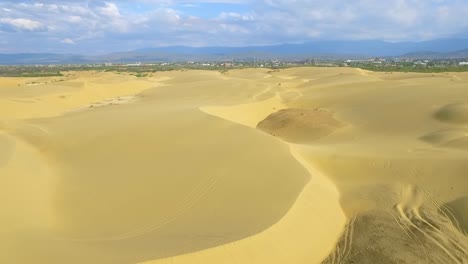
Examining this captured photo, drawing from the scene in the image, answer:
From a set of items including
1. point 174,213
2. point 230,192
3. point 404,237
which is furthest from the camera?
point 230,192

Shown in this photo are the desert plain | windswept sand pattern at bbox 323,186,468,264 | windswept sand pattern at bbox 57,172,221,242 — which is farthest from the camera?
windswept sand pattern at bbox 57,172,221,242

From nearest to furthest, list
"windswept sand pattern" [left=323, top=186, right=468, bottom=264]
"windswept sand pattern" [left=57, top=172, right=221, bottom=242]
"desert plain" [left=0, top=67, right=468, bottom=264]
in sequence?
"desert plain" [left=0, top=67, right=468, bottom=264] < "windswept sand pattern" [left=323, top=186, right=468, bottom=264] < "windswept sand pattern" [left=57, top=172, right=221, bottom=242]

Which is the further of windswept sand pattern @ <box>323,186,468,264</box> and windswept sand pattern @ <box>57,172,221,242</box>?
windswept sand pattern @ <box>57,172,221,242</box>

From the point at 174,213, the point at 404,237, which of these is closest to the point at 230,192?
the point at 174,213

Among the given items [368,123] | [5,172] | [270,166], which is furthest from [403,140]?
[5,172]

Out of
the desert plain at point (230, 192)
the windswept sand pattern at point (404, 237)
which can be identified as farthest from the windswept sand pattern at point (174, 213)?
the windswept sand pattern at point (404, 237)

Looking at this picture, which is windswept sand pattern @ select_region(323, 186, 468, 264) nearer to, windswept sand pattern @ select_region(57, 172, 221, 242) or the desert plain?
the desert plain

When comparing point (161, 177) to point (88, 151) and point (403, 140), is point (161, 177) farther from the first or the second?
point (403, 140)

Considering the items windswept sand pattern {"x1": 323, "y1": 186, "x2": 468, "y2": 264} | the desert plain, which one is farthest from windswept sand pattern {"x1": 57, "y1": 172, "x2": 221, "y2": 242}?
windswept sand pattern {"x1": 323, "y1": 186, "x2": 468, "y2": 264}

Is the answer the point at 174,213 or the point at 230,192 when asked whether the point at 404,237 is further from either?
the point at 174,213
